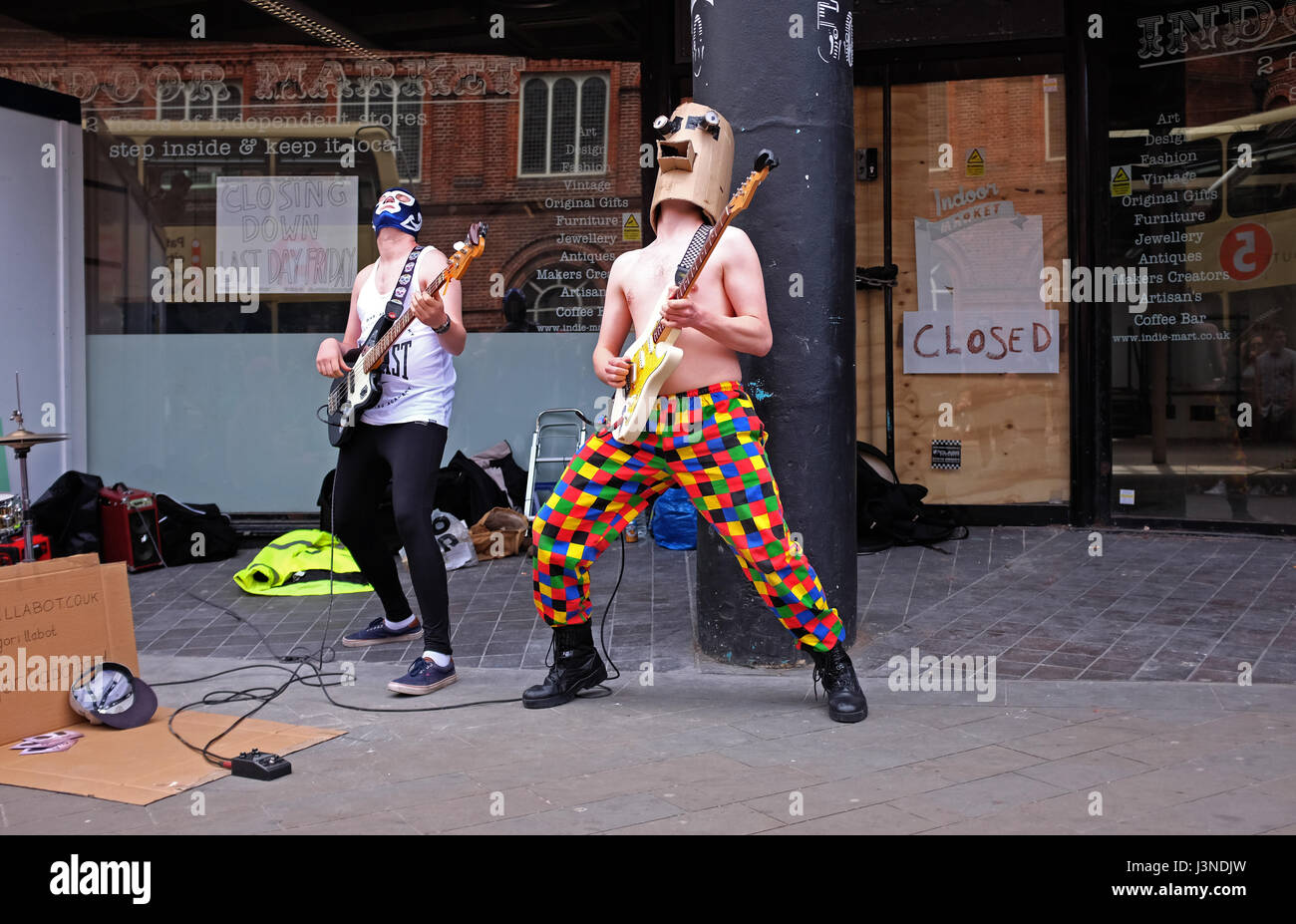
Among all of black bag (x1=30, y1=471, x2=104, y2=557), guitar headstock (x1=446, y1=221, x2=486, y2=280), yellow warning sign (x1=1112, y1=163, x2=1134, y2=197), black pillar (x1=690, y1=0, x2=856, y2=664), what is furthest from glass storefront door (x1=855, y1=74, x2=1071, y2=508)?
black bag (x1=30, y1=471, x2=104, y2=557)

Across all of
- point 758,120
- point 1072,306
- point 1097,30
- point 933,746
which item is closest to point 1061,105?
point 1097,30

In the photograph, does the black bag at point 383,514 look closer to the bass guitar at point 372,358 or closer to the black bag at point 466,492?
the black bag at point 466,492

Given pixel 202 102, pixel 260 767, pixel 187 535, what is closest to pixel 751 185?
pixel 260 767

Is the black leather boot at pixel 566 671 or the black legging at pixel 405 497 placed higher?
the black legging at pixel 405 497

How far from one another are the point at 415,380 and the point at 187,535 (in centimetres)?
362

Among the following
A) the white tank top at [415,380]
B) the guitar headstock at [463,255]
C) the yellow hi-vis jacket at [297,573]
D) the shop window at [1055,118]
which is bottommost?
the yellow hi-vis jacket at [297,573]

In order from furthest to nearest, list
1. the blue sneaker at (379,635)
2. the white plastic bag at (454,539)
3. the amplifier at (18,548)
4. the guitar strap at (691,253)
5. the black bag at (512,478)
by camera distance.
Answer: the black bag at (512,478)
the white plastic bag at (454,539)
the amplifier at (18,548)
the blue sneaker at (379,635)
the guitar strap at (691,253)

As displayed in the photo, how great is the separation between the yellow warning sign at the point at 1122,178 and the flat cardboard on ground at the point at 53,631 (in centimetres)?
638

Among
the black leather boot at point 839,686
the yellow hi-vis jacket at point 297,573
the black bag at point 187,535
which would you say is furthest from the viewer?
the black bag at point 187,535

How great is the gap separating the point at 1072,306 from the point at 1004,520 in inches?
58.0

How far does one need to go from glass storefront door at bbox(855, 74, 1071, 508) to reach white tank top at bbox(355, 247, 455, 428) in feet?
14.1

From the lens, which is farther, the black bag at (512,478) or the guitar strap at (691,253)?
the black bag at (512,478)

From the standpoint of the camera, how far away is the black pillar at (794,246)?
496 centimetres

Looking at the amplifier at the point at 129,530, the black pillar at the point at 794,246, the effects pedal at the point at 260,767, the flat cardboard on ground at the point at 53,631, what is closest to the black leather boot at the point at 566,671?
the black pillar at the point at 794,246
